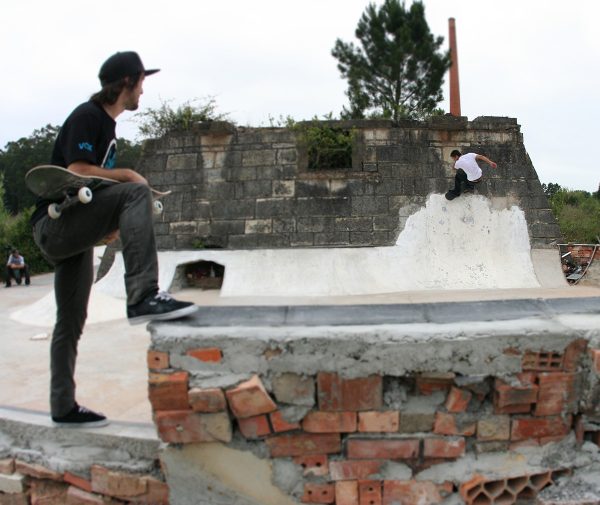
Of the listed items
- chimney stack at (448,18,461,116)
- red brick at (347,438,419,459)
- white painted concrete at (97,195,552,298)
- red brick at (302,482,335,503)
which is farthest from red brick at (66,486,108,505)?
chimney stack at (448,18,461,116)


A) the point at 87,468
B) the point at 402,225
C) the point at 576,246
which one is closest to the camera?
the point at 87,468

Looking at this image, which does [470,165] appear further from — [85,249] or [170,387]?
[170,387]

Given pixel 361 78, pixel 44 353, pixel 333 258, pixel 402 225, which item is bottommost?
pixel 44 353

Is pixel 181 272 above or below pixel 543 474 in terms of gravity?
above

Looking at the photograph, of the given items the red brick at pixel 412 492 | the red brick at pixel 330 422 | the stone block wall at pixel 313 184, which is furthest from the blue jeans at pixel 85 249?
the stone block wall at pixel 313 184

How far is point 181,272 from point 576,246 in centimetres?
811

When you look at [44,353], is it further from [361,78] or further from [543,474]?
[361,78]

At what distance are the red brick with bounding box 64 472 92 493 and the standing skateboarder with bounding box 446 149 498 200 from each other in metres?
6.73

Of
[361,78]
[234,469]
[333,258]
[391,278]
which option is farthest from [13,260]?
[234,469]

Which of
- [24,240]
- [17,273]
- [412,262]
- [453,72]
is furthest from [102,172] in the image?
[24,240]

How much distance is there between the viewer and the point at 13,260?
1256 centimetres

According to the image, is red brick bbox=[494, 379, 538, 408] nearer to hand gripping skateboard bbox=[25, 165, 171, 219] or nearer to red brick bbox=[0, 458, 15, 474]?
hand gripping skateboard bbox=[25, 165, 171, 219]

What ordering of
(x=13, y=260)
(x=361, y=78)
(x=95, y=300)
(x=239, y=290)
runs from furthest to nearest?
1. (x=361, y=78)
2. (x=13, y=260)
3. (x=239, y=290)
4. (x=95, y=300)

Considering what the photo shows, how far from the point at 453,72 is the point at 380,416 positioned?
1431 centimetres
